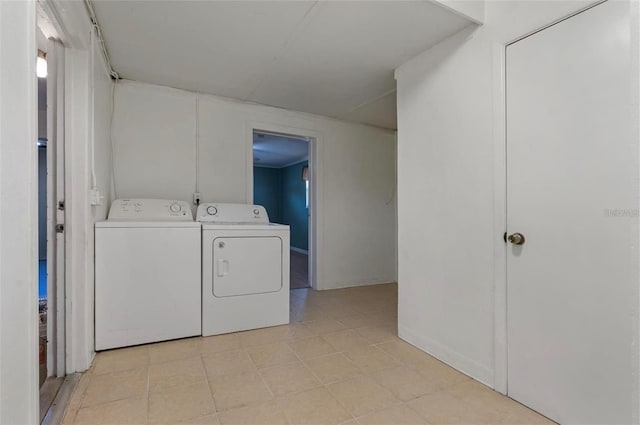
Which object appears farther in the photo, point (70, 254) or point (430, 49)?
point (430, 49)

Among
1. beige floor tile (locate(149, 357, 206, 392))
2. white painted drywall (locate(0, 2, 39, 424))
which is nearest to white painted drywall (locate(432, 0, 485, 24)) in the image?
white painted drywall (locate(0, 2, 39, 424))

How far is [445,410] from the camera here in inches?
60.1

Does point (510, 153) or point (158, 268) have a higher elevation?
point (510, 153)

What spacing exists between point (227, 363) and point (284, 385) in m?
0.48

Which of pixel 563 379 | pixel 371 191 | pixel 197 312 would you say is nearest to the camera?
pixel 563 379

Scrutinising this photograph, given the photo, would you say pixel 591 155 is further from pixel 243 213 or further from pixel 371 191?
pixel 371 191

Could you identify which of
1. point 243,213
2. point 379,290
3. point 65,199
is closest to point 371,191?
point 379,290

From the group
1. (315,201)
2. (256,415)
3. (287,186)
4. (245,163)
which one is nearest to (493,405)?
(256,415)

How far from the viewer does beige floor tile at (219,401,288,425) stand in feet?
4.68

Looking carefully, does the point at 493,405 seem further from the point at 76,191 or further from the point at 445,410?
the point at 76,191

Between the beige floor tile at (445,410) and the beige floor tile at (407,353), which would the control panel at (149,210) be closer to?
the beige floor tile at (407,353)

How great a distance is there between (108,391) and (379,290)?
2.95 metres

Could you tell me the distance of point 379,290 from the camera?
153 inches

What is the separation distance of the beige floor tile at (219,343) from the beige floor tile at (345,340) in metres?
0.69
